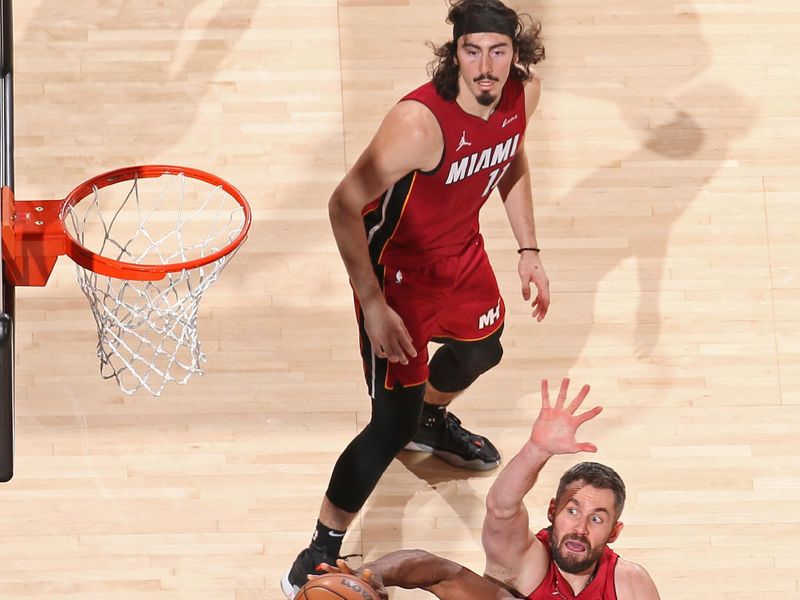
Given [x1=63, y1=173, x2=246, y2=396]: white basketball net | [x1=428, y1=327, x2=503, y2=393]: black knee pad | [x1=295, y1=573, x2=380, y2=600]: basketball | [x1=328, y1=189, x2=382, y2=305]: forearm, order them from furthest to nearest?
[x1=63, y1=173, x2=246, y2=396]: white basketball net → [x1=428, y1=327, x2=503, y2=393]: black knee pad → [x1=328, y1=189, x2=382, y2=305]: forearm → [x1=295, y1=573, x2=380, y2=600]: basketball

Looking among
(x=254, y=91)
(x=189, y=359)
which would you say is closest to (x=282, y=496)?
(x=189, y=359)

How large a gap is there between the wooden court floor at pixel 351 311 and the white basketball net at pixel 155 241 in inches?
4.3

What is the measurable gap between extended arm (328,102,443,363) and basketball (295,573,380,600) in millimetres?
850

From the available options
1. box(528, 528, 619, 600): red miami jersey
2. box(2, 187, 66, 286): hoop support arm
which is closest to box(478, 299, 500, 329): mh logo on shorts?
box(528, 528, 619, 600): red miami jersey

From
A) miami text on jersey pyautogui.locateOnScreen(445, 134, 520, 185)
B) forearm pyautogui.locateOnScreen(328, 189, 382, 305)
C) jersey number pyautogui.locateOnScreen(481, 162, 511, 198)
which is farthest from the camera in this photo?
jersey number pyautogui.locateOnScreen(481, 162, 511, 198)

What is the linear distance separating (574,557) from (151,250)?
234 centimetres

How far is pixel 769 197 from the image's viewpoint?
544 centimetres

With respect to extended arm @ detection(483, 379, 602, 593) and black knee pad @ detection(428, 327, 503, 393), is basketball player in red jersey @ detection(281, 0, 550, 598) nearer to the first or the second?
black knee pad @ detection(428, 327, 503, 393)

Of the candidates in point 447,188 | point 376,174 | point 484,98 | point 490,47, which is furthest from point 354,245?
point 490,47

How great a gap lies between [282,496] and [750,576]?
1706 mm

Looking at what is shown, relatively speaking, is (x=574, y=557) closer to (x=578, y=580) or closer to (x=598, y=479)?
(x=578, y=580)

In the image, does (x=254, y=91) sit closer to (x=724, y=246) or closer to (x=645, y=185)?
(x=645, y=185)

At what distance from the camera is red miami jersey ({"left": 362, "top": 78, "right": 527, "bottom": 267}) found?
3.78 m

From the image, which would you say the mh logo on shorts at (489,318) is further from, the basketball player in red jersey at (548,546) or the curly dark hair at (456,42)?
the curly dark hair at (456,42)
